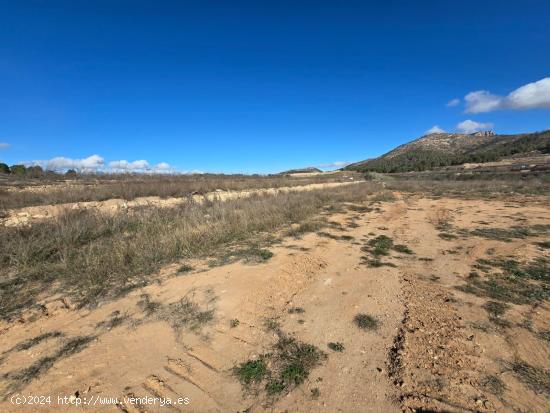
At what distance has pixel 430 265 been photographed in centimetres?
630

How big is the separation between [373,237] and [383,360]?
19.3ft

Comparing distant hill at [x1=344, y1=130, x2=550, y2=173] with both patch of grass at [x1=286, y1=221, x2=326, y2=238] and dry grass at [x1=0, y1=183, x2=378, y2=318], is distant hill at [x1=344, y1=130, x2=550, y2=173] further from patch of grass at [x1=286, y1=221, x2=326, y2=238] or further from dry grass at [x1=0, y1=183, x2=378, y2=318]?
dry grass at [x1=0, y1=183, x2=378, y2=318]

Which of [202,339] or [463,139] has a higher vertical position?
[463,139]

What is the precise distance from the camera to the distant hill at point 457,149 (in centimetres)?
5992

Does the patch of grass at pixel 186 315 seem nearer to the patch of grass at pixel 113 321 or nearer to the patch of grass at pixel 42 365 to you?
the patch of grass at pixel 113 321

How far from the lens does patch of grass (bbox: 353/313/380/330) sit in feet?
12.8

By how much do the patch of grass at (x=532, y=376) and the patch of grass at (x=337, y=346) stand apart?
1768 millimetres

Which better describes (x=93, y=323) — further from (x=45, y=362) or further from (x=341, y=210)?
(x=341, y=210)

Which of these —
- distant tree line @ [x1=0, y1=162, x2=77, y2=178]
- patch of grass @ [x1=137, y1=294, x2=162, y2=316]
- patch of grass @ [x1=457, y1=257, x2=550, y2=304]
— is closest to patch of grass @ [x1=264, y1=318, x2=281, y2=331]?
patch of grass @ [x1=137, y1=294, x2=162, y2=316]

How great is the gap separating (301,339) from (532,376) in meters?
2.43

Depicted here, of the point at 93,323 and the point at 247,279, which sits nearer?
the point at 93,323

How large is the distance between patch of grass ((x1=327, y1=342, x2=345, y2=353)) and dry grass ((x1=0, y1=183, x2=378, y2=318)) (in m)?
3.27

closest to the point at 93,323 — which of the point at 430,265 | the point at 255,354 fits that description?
the point at 255,354

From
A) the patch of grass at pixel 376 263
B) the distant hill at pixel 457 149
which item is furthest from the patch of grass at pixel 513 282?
the distant hill at pixel 457 149
